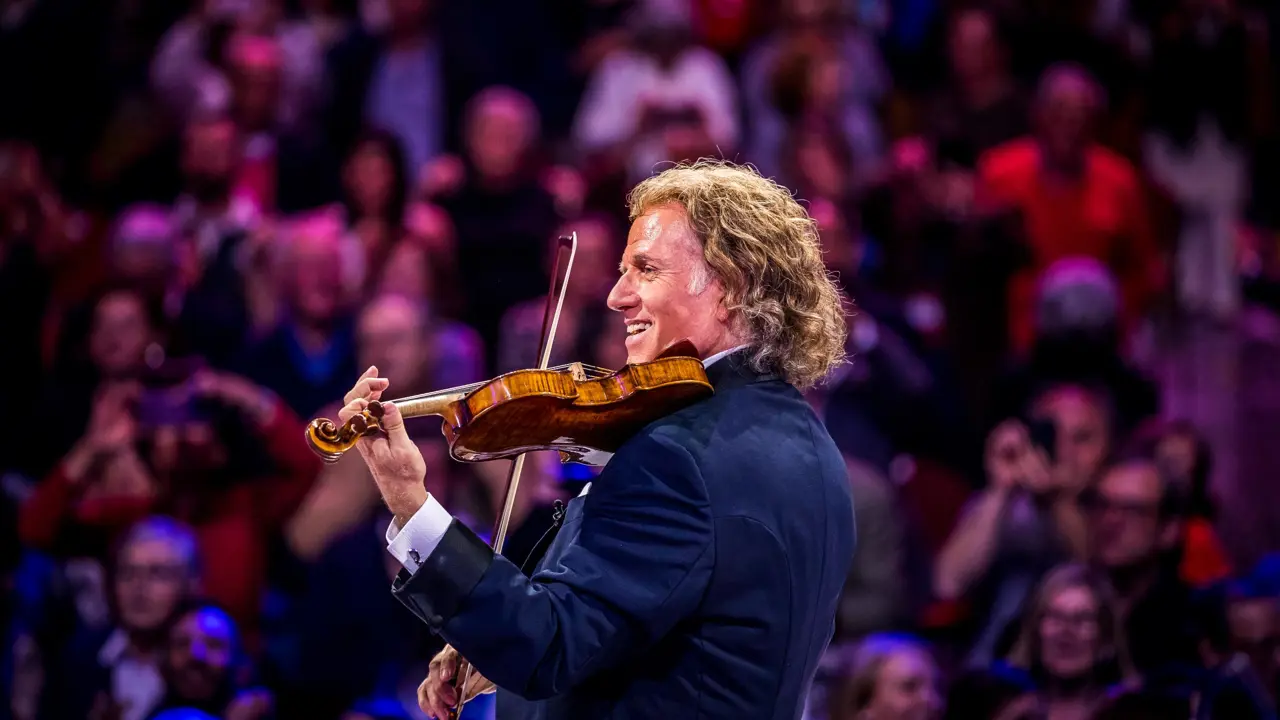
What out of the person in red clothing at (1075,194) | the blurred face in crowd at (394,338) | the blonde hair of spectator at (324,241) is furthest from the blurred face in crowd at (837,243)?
the blonde hair of spectator at (324,241)

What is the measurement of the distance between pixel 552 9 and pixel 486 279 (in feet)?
6.31

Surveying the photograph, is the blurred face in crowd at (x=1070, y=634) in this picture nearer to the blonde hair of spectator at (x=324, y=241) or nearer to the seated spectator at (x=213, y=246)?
the blonde hair of spectator at (x=324, y=241)

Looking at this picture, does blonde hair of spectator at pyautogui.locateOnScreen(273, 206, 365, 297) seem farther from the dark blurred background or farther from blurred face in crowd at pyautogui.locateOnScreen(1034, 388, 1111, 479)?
blurred face in crowd at pyautogui.locateOnScreen(1034, 388, 1111, 479)

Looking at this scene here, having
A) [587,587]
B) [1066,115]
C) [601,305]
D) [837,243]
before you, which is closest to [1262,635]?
[837,243]

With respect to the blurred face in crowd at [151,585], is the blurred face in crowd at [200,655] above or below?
below

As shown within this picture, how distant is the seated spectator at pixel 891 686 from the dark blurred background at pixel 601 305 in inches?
0.5

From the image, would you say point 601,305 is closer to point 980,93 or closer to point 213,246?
point 213,246

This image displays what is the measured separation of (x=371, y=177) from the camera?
649 cm

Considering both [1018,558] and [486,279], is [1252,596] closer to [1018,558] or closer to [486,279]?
[1018,558]

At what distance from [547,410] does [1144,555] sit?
3.11 m

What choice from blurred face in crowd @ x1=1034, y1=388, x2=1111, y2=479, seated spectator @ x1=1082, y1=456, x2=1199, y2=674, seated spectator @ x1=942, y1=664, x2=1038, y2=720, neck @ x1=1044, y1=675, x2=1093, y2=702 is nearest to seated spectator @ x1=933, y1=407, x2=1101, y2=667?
blurred face in crowd @ x1=1034, y1=388, x2=1111, y2=479

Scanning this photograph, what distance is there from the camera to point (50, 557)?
529 cm

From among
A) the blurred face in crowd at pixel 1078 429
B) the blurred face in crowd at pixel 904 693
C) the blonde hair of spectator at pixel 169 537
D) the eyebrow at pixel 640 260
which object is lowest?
the blurred face in crowd at pixel 904 693

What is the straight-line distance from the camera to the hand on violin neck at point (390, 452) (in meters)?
2.22
